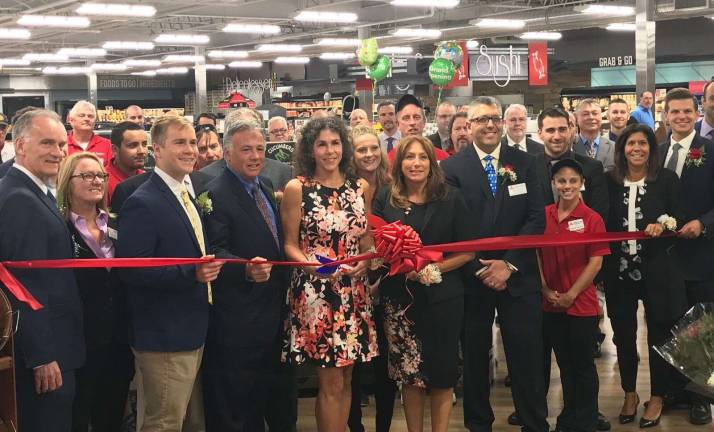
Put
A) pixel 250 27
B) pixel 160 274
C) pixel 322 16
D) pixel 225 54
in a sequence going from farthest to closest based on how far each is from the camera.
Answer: pixel 225 54 < pixel 250 27 < pixel 322 16 < pixel 160 274

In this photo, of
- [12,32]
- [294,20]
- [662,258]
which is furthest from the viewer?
[294,20]

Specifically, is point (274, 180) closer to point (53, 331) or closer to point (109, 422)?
point (109, 422)

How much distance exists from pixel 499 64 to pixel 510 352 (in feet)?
68.5

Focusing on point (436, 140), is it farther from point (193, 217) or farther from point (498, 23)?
point (498, 23)

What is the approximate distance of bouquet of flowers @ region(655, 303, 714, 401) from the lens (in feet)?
12.2

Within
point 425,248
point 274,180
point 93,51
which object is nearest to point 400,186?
point 425,248

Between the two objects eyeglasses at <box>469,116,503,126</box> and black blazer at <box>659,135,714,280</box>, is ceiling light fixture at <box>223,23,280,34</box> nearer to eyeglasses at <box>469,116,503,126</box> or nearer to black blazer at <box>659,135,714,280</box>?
black blazer at <box>659,135,714,280</box>

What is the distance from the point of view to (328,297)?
3932mm

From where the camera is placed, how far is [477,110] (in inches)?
172

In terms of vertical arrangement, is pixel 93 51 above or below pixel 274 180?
above

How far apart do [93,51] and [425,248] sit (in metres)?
21.3

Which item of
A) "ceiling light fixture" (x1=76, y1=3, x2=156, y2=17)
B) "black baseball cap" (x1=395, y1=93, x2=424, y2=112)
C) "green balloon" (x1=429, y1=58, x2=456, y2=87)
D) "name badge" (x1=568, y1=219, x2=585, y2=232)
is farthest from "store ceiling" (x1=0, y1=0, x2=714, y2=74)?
"name badge" (x1=568, y1=219, x2=585, y2=232)

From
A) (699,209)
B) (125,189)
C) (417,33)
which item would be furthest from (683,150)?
→ (417,33)

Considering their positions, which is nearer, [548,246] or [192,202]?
[192,202]
